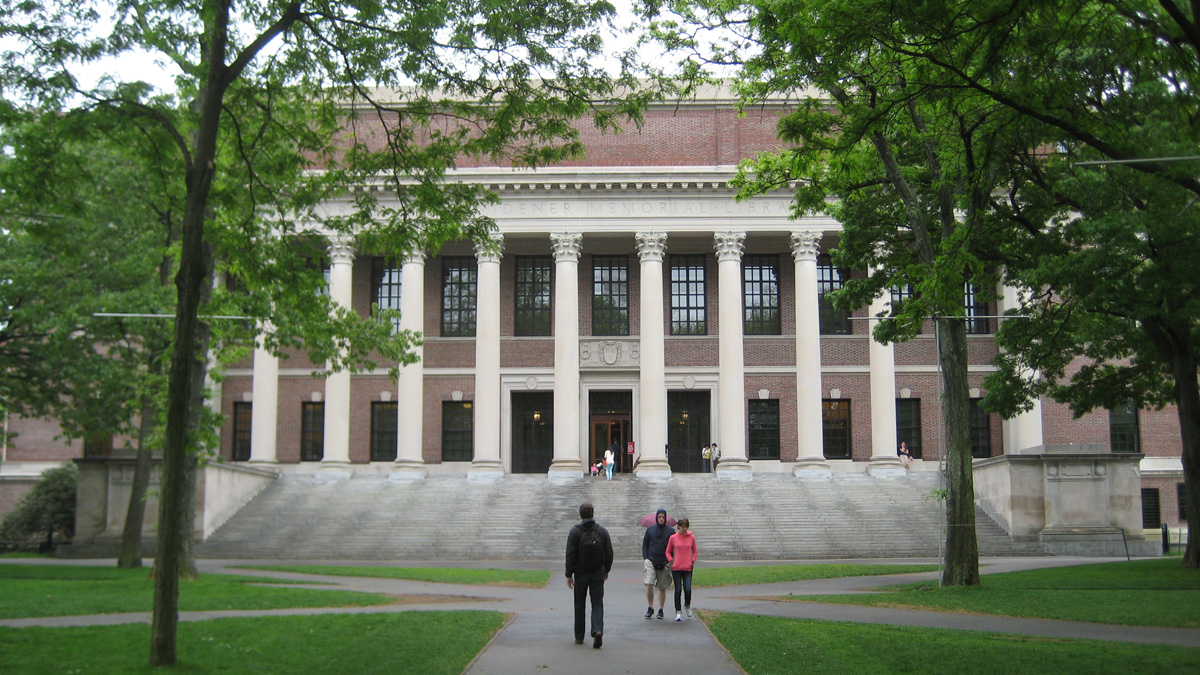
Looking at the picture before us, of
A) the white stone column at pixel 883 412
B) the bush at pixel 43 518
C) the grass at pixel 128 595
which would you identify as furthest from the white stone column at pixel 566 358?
A: the grass at pixel 128 595

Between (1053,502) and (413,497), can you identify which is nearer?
(1053,502)

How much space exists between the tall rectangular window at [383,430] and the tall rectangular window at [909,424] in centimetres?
2099

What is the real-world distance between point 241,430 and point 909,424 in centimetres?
2823

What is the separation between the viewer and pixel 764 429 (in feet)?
150

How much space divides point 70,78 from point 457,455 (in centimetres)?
3444

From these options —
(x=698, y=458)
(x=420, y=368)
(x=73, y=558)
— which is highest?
(x=420, y=368)

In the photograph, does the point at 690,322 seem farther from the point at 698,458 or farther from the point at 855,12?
the point at 855,12

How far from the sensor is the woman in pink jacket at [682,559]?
16094 mm

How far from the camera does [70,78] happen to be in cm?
1241

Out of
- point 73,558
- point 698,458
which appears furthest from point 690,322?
point 73,558

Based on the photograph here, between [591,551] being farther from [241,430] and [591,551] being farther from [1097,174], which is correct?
[241,430]

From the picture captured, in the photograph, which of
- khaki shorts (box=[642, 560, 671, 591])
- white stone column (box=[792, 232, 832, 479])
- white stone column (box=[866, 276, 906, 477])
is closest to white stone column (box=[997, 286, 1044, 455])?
white stone column (box=[866, 276, 906, 477])

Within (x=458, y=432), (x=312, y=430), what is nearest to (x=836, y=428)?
(x=458, y=432)

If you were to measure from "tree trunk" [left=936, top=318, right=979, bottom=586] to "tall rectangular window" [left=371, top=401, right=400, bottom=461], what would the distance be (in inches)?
1122
